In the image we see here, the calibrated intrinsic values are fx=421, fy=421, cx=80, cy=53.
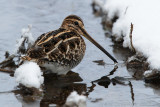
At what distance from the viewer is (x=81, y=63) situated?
5949 mm

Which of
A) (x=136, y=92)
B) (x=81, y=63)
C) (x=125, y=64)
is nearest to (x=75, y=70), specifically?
(x=81, y=63)

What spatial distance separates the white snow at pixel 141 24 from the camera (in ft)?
18.4

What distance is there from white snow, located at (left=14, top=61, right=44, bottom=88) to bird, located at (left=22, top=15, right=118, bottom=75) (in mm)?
154

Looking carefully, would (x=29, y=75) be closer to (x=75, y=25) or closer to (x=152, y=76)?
(x=75, y=25)

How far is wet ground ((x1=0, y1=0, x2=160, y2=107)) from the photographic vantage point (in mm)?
4617

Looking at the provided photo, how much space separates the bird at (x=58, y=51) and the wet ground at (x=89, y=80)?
236 millimetres

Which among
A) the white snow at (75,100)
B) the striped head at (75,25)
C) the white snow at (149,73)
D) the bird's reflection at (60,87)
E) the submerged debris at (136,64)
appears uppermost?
the striped head at (75,25)

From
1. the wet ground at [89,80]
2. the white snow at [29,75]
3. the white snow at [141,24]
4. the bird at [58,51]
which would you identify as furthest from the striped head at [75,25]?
the white snow at [29,75]

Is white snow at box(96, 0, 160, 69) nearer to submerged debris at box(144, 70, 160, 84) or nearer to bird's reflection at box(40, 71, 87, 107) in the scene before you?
submerged debris at box(144, 70, 160, 84)

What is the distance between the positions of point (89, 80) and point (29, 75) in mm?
999

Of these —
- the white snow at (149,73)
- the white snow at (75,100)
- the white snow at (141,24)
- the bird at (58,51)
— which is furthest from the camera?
the white snow at (141,24)

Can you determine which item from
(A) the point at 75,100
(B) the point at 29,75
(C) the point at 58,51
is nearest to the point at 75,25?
(C) the point at 58,51

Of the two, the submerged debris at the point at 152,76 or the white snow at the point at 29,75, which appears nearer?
the white snow at the point at 29,75

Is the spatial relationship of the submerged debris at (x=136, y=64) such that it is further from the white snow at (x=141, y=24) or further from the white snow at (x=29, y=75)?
the white snow at (x=29, y=75)
